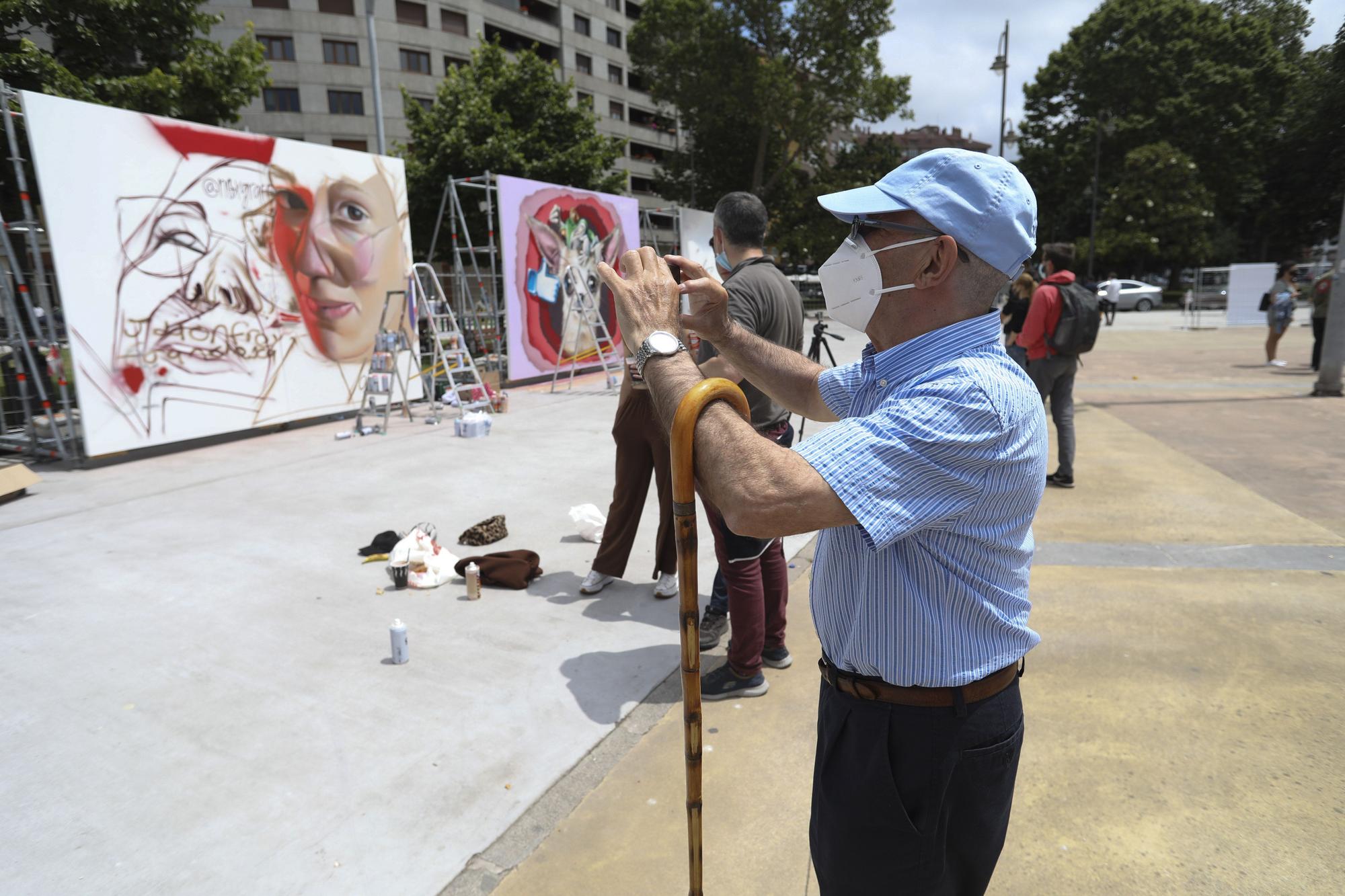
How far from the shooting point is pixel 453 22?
140 feet

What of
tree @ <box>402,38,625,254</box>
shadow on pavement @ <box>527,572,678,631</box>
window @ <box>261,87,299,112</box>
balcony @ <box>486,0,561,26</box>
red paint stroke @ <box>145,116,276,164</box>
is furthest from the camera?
balcony @ <box>486,0,561,26</box>

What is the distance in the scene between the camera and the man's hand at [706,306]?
186cm

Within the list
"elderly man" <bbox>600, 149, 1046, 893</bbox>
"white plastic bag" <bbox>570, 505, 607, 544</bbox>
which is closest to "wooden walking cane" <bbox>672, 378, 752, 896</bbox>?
"elderly man" <bbox>600, 149, 1046, 893</bbox>

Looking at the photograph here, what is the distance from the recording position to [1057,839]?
97.9 inches

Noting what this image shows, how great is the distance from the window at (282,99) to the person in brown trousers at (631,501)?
44144mm

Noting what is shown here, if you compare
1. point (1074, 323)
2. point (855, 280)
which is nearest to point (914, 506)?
point (855, 280)

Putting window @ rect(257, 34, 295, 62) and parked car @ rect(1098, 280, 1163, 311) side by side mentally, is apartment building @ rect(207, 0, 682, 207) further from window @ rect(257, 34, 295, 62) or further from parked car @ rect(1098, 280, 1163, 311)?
parked car @ rect(1098, 280, 1163, 311)

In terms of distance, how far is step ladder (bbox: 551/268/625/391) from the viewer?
1291 cm

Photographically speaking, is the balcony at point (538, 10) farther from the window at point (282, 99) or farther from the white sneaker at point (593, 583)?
the white sneaker at point (593, 583)

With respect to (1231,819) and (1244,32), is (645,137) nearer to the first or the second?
(1244,32)

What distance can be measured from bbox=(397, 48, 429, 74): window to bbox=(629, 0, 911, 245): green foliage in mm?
12628

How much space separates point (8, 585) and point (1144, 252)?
44262mm

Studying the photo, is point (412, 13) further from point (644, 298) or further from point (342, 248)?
point (644, 298)

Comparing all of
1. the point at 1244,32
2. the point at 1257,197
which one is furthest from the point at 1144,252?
Result: the point at 1244,32
